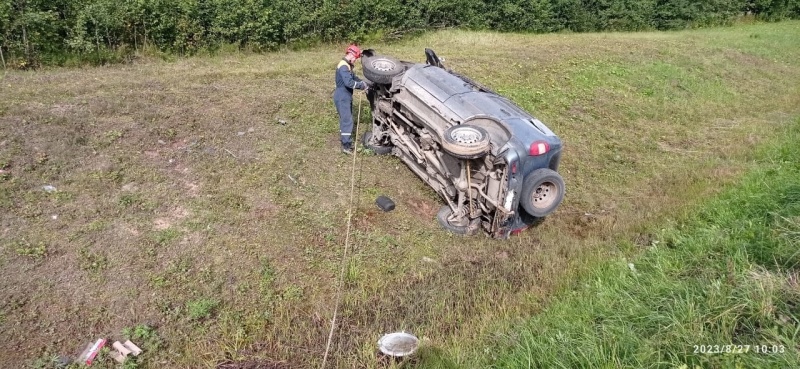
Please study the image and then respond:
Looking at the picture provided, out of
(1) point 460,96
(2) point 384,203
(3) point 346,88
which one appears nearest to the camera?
(1) point 460,96

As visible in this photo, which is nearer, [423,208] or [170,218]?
[170,218]

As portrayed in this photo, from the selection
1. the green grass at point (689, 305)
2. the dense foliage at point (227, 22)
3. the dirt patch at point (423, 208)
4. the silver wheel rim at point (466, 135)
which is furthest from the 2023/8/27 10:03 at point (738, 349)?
the dense foliage at point (227, 22)

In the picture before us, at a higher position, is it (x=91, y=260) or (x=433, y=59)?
(x=433, y=59)

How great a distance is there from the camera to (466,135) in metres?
5.73

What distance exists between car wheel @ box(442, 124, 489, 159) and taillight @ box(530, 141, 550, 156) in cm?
54

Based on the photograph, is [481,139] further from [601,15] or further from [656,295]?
[601,15]

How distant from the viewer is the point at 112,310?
15.4 feet

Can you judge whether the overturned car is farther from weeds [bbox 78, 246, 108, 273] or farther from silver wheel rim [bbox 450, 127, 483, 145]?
weeds [bbox 78, 246, 108, 273]

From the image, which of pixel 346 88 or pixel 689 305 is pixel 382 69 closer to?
pixel 346 88

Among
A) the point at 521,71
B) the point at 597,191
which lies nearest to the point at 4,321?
the point at 597,191

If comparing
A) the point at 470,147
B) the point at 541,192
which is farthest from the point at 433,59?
the point at 541,192

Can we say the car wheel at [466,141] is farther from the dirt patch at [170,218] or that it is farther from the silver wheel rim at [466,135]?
the dirt patch at [170,218]

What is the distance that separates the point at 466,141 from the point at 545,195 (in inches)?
46.2

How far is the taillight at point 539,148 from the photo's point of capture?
229 inches
